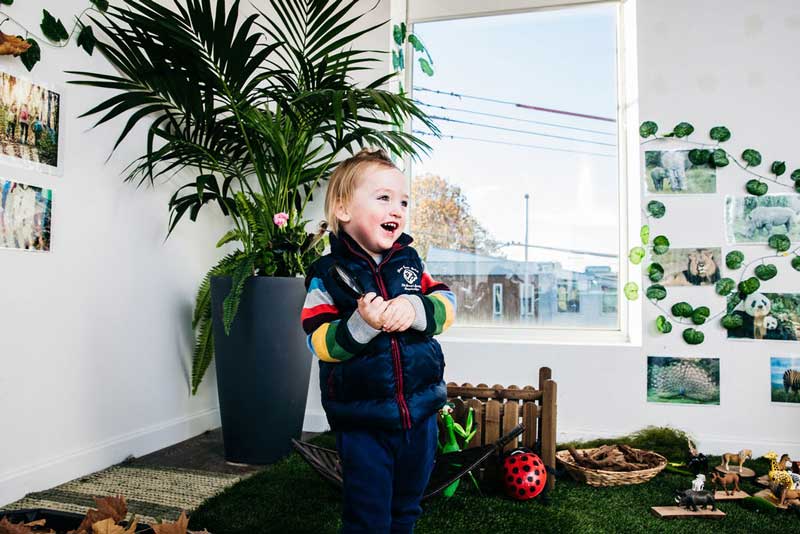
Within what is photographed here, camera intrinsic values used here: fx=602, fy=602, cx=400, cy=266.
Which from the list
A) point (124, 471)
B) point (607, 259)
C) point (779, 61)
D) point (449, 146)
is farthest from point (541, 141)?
point (124, 471)

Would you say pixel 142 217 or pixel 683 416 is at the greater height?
pixel 142 217

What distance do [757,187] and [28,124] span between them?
110 inches

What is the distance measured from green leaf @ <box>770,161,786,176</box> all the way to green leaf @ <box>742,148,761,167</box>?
0.06 metres

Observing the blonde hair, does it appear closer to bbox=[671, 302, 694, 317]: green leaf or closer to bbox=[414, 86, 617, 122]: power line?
bbox=[671, 302, 694, 317]: green leaf

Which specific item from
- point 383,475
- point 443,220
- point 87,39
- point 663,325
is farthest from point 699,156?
point 87,39

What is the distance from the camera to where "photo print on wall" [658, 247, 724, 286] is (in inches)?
104

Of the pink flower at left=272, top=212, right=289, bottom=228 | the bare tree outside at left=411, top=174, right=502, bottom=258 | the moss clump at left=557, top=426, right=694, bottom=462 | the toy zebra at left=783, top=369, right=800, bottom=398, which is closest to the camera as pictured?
the pink flower at left=272, top=212, right=289, bottom=228

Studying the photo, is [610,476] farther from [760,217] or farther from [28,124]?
[28,124]

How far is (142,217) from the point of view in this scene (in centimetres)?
238

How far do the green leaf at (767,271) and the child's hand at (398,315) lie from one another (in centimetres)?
207

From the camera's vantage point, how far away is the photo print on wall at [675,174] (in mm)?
2680

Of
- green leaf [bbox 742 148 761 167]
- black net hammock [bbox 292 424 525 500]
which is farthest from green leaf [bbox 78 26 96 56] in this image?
green leaf [bbox 742 148 761 167]

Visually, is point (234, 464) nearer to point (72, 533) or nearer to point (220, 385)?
point (220, 385)

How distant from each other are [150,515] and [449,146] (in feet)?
7.25
